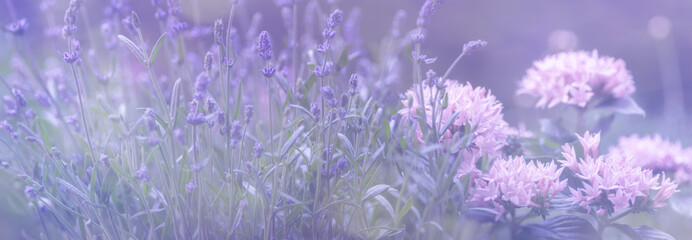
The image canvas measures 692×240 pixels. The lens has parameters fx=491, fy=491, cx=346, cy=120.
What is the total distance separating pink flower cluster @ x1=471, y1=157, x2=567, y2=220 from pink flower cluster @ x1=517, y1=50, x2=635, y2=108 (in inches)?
11.6

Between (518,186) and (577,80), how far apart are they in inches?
15.9

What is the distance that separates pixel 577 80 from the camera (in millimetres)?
938

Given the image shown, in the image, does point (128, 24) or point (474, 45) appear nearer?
point (474, 45)

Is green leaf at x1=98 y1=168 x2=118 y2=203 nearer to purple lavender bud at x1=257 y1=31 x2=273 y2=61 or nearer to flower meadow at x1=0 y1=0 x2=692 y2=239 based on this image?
flower meadow at x1=0 y1=0 x2=692 y2=239

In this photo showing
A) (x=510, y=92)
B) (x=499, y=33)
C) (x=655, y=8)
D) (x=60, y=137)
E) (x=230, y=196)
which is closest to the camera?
(x=230, y=196)

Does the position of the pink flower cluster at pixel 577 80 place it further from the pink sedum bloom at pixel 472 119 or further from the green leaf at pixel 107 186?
the green leaf at pixel 107 186

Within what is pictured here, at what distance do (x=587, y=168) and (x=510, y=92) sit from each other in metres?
1.25

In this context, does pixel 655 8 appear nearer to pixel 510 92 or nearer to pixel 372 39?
pixel 510 92

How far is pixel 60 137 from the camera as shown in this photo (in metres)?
1.10

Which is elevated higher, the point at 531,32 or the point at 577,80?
the point at 531,32

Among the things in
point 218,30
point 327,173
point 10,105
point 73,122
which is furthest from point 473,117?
point 10,105

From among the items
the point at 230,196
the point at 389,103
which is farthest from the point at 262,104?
the point at 230,196

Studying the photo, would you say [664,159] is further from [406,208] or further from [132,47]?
[132,47]

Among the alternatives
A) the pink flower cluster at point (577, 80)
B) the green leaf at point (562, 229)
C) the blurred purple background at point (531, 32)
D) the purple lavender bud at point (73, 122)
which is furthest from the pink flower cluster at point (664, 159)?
the purple lavender bud at point (73, 122)
